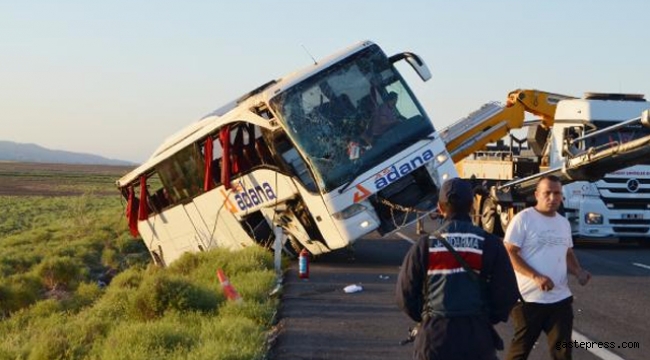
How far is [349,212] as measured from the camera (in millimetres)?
14016

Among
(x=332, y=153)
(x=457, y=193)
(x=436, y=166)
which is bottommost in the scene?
(x=436, y=166)

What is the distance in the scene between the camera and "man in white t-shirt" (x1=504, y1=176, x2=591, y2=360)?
662cm

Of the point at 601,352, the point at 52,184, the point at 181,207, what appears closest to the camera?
the point at 601,352

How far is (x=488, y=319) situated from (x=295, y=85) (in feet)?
31.8

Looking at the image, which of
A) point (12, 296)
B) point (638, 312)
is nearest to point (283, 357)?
point (638, 312)

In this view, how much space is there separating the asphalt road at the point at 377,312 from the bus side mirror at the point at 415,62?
3.38 meters

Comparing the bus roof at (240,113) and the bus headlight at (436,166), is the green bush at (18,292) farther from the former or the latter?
the bus headlight at (436,166)

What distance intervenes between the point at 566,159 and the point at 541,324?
8532 mm

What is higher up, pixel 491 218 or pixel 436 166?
pixel 436 166

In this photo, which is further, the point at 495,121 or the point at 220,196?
the point at 495,121

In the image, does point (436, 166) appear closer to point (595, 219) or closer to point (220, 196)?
point (220, 196)

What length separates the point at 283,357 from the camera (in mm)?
8266

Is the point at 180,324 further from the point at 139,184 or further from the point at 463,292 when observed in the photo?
the point at 139,184

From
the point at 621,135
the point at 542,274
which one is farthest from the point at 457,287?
the point at 621,135
